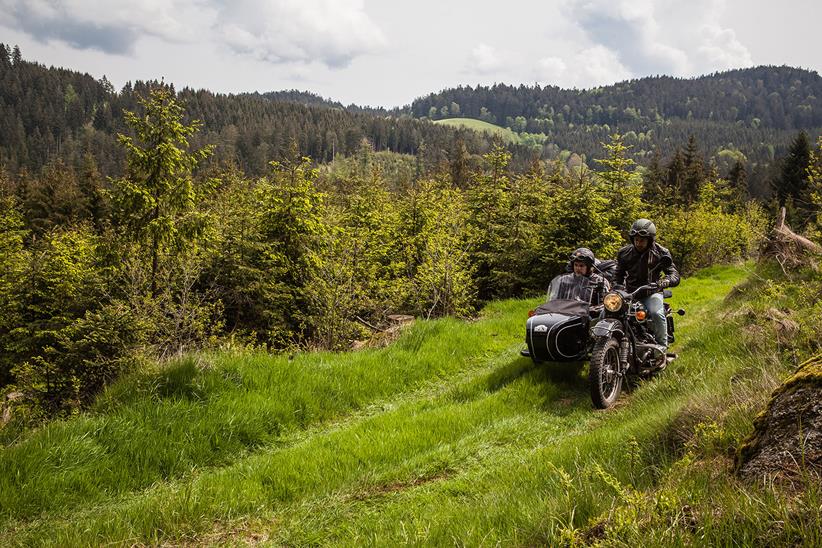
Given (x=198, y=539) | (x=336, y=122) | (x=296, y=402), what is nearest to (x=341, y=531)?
(x=198, y=539)

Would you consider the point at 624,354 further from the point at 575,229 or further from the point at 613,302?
Answer: the point at 575,229

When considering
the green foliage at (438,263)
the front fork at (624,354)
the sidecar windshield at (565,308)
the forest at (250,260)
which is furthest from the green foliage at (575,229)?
the front fork at (624,354)

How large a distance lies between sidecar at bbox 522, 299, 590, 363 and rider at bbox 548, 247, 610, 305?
61 centimetres

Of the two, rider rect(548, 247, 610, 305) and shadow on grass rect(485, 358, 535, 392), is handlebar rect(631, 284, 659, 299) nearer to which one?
rider rect(548, 247, 610, 305)

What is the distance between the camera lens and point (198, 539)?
3.91 m

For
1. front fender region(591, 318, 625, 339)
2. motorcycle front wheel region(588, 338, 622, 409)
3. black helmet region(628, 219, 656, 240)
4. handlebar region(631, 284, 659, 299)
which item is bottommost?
motorcycle front wheel region(588, 338, 622, 409)

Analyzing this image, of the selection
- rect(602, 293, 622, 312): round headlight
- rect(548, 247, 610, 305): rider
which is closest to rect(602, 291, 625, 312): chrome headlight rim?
rect(602, 293, 622, 312): round headlight

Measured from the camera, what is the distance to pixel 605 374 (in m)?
6.56

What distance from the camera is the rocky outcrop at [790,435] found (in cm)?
233

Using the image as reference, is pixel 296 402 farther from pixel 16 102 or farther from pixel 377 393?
pixel 16 102

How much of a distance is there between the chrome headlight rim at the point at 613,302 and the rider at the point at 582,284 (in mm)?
1059

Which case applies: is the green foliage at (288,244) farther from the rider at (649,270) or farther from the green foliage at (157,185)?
the rider at (649,270)

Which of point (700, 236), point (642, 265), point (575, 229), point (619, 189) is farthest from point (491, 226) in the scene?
point (700, 236)

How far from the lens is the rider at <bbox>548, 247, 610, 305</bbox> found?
796cm
